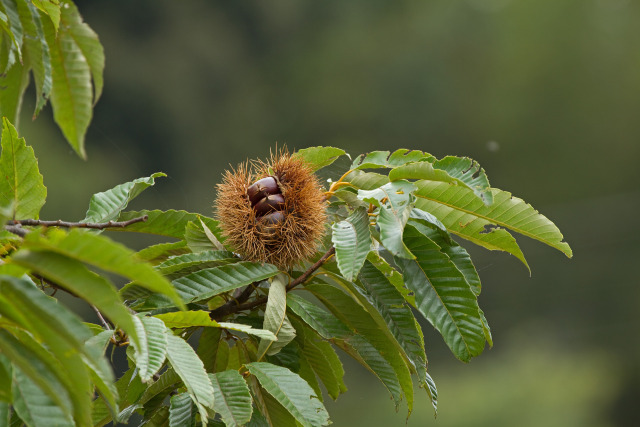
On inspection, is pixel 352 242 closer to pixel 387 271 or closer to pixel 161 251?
pixel 387 271

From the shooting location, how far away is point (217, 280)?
591 millimetres

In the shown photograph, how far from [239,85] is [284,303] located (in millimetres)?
8469

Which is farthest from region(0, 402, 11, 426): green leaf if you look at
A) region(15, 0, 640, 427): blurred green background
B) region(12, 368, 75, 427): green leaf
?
region(15, 0, 640, 427): blurred green background

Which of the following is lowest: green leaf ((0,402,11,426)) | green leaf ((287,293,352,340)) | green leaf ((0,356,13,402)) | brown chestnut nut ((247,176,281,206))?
green leaf ((287,293,352,340))

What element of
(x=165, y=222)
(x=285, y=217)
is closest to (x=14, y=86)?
(x=165, y=222)

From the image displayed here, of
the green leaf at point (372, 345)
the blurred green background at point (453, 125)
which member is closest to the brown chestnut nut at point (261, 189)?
the green leaf at point (372, 345)

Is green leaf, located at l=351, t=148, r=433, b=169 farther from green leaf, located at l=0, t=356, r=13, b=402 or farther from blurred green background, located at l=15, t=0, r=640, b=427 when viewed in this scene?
blurred green background, located at l=15, t=0, r=640, b=427

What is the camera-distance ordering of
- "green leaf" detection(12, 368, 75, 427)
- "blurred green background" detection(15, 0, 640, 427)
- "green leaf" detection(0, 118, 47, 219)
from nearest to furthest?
"green leaf" detection(12, 368, 75, 427) → "green leaf" detection(0, 118, 47, 219) → "blurred green background" detection(15, 0, 640, 427)

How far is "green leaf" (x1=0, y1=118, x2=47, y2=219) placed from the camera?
60cm

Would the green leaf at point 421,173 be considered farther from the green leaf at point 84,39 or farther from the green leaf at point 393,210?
the green leaf at point 84,39

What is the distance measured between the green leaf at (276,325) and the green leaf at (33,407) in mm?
192

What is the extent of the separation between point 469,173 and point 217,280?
0.24 metres

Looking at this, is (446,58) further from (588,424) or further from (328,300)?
(328,300)

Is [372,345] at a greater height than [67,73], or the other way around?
[67,73]
